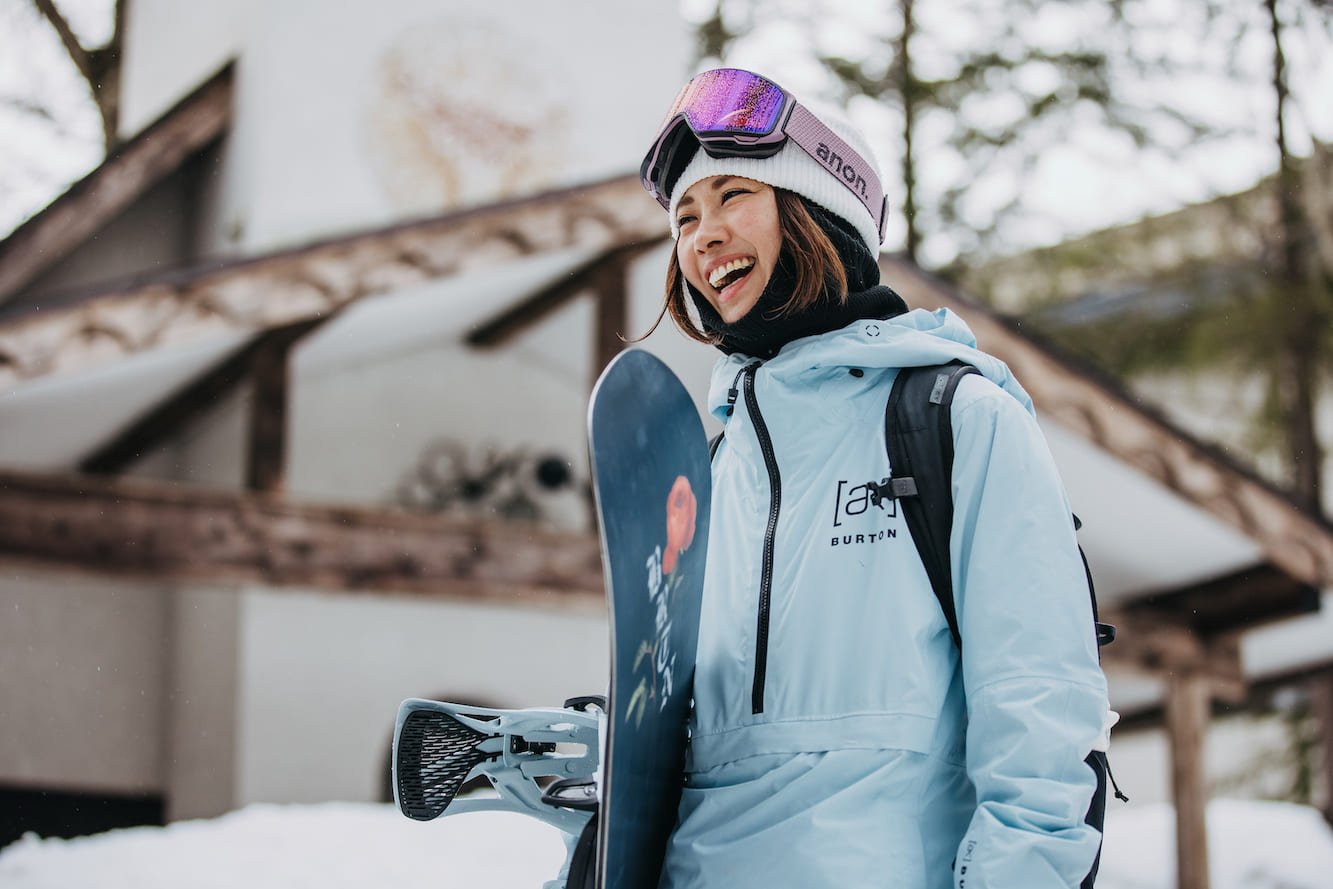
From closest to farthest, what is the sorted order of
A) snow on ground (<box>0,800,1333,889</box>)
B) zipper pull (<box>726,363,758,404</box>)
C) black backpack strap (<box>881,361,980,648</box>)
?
1. black backpack strap (<box>881,361,980,648</box>)
2. zipper pull (<box>726,363,758,404</box>)
3. snow on ground (<box>0,800,1333,889</box>)

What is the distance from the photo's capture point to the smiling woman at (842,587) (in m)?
1.53

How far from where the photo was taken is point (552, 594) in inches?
291

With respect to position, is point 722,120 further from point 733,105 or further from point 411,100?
point 411,100

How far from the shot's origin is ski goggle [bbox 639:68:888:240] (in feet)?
6.23

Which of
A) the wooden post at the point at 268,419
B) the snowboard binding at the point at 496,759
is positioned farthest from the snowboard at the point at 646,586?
the wooden post at the point at 268,419

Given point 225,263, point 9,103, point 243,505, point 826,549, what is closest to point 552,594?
point 243,505

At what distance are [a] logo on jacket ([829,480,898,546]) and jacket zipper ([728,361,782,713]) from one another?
9cm

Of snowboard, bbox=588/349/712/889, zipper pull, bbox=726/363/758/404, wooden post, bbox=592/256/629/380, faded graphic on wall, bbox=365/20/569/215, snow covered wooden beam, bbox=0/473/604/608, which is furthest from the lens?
faded graphic on wall, bbox=365/20/569/215

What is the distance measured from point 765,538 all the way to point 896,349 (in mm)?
298

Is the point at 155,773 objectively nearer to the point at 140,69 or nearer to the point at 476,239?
the point at 476,239

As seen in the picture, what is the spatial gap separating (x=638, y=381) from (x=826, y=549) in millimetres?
338

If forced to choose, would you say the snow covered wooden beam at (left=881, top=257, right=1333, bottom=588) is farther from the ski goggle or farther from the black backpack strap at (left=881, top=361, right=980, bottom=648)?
the black backpack strap at (left=881, top=361, right=980, bottom=648)

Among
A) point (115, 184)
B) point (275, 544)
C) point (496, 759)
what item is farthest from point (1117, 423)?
point (115, 184)

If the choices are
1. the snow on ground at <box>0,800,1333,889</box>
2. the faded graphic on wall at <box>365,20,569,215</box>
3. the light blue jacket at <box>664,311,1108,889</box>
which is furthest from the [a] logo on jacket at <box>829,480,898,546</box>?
the faded graphic on wall at <box>365,20,569,215</box>
